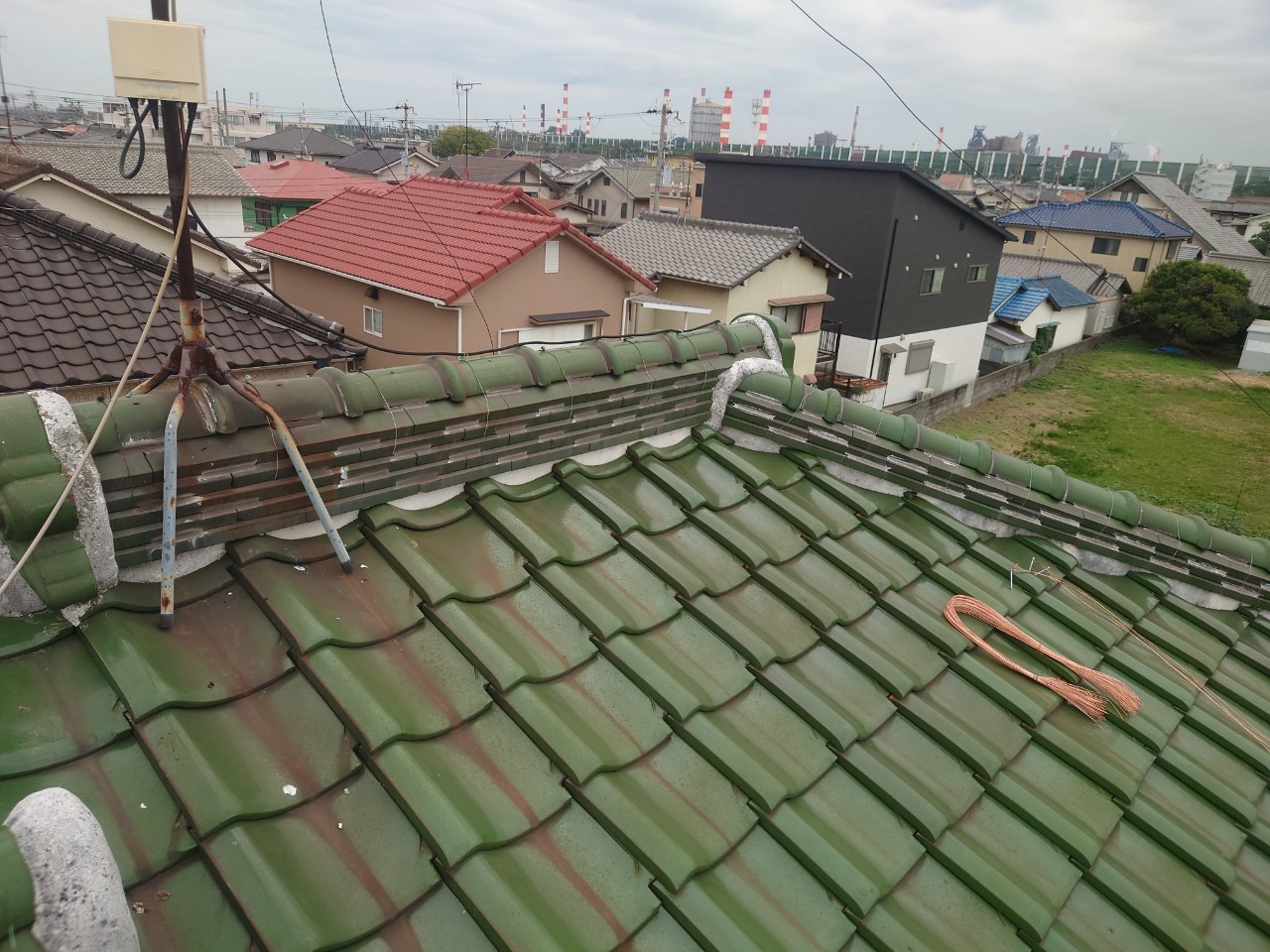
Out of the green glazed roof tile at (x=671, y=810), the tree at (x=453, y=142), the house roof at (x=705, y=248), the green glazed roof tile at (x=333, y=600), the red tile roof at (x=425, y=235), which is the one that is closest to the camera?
the green glazed roof tile at (x=671, y=810)

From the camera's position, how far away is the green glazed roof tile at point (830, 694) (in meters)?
3.18

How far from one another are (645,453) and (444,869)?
246cm

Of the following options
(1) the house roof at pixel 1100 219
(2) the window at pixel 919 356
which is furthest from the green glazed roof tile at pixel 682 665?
(1) the house roof at pixel 1100 219

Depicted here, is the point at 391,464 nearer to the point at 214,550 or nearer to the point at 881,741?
the point at 214,550

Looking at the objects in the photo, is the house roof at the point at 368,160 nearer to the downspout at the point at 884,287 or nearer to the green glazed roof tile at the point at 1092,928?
the downspout at the point at 884,287

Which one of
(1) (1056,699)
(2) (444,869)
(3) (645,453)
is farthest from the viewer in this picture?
(3) (645,453)

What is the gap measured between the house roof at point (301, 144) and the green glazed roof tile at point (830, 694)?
232ft

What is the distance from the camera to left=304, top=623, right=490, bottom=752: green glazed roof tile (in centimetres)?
251

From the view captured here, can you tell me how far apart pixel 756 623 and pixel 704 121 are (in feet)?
492

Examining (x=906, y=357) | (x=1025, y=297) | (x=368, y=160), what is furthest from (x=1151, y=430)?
(x=368, y=160)

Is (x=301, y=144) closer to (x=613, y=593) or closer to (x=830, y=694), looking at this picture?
(x=613, y=593)

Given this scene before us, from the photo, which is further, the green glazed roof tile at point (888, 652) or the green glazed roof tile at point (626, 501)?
the green glazed roof tile at point (626, 501)

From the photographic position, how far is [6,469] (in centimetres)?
234

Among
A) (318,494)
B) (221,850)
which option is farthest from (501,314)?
(221,850)
